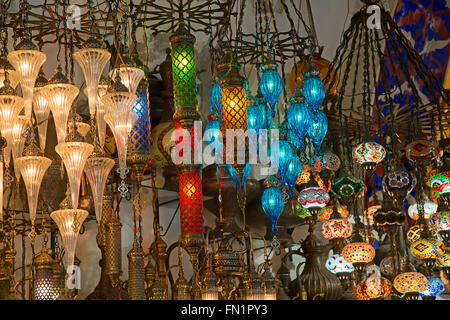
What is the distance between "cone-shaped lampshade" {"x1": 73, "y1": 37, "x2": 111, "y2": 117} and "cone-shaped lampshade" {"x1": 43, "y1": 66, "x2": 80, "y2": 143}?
9 centimetres

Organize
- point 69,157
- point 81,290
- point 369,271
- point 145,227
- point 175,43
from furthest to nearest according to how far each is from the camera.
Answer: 1. point 145,227
2. point 81,290
3. point 369,271
4. point 175,43
5. point 69,157

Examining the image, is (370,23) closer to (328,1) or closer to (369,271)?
(369,271)

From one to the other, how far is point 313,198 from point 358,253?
0.46m

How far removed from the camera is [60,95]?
398cm

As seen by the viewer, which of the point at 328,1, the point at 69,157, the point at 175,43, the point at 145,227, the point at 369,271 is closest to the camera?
the point at 69,157

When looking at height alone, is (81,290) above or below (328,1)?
below

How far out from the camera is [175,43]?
466 cm

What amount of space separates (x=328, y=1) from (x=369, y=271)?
2832mm

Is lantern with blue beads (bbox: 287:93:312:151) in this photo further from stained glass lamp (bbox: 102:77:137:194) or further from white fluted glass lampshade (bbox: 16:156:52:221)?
white fluted glass lampshade (bbox: 16:156:52:221)

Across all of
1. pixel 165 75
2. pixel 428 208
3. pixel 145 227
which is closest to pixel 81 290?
pixel 145 227

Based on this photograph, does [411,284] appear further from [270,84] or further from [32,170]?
[32,170]

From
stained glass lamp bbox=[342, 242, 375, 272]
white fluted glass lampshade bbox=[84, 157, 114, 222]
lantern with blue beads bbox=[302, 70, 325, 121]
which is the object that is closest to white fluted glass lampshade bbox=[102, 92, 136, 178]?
white fluted glass lampshade bbox=[84, 157, 114, 222]

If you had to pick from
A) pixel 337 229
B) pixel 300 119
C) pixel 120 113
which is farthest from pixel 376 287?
pixel 120 113

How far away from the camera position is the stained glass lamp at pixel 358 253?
5172mm
